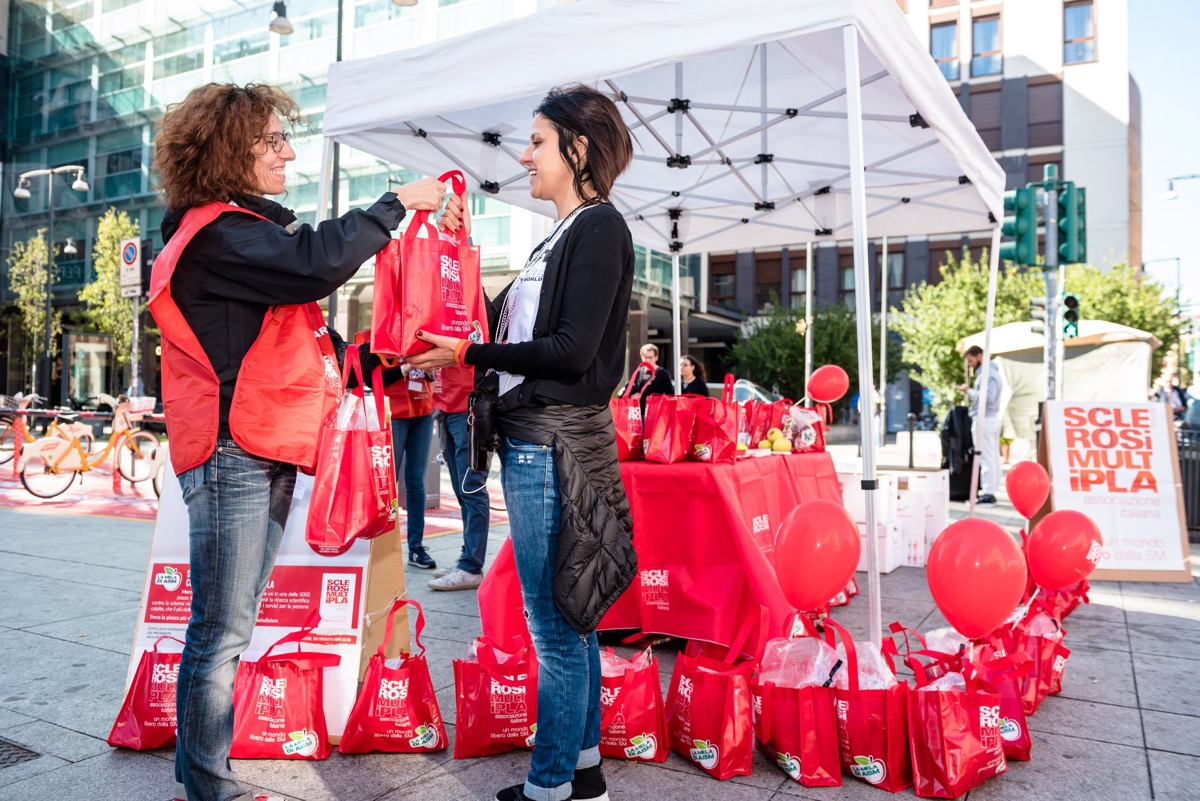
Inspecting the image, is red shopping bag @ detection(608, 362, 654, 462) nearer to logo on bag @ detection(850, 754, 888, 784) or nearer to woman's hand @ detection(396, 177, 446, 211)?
logo on bag @ detection(850, 754, 888, 784)

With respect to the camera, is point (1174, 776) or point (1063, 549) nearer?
point (1174, 776)

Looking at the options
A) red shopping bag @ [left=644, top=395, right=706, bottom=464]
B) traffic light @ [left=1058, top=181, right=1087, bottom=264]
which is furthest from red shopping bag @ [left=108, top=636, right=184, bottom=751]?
traffic light @ [left=1058, top=181, right=1087, bottom=264]

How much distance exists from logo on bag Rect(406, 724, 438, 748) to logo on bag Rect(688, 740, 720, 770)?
87 centimetres

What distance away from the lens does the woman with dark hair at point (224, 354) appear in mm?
2018

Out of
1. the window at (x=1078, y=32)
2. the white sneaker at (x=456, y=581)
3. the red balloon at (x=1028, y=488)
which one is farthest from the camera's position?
the window at (x=1078, y=32)

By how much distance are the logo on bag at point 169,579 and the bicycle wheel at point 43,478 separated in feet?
25.7

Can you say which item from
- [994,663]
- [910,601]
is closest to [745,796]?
[994,663]

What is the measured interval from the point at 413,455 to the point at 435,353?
362 centimetres

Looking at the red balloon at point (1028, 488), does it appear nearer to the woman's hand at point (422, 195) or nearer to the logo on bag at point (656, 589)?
the logo on bag at point (656, 589)

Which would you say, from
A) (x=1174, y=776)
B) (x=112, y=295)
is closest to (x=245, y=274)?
(x=1174, y=776)

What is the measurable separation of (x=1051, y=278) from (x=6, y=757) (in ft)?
36.0

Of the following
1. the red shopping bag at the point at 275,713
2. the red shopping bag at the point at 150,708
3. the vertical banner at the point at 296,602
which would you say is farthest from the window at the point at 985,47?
the red shopping bag at the point at 150,708

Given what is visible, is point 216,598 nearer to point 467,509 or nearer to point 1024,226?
point 467,509

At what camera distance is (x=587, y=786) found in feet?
7.55
